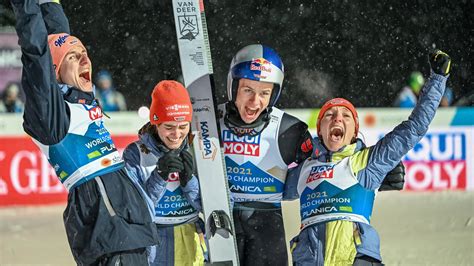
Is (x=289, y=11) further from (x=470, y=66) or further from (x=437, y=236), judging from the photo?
(x=437, y=236)

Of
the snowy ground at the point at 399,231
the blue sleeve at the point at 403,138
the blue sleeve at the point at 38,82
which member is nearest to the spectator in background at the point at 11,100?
the snowy ground at the point at 399,231

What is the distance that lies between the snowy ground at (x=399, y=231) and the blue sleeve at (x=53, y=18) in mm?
2217

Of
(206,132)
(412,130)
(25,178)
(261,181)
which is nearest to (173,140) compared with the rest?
(206,132)

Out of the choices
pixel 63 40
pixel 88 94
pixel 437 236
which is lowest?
pixel 437 236

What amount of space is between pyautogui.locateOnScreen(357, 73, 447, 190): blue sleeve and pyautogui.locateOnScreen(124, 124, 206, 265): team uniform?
0.73 meters

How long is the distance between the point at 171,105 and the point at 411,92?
729 centimetres

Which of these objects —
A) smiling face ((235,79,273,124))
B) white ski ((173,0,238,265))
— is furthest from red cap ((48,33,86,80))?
smiling face ((235,79,273,124))

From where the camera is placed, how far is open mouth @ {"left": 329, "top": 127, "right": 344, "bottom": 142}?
3.59m

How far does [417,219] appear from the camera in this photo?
6.60 metres

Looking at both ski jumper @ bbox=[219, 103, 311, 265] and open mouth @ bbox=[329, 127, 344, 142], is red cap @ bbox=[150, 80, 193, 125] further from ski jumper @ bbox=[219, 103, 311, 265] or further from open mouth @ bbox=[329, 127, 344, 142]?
open mouth @ bbox=[329, 127, 344, 142]

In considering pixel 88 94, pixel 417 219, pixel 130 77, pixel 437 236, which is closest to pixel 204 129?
pixel 88 94

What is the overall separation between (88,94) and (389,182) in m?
1.32

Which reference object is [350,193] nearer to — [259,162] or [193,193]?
[259,162]

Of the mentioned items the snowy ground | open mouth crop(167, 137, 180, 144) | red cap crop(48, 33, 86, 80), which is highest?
red cap crop(48, 33, 86, 80)
